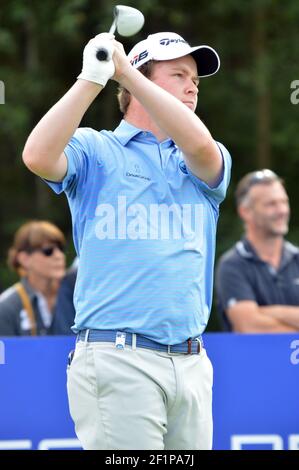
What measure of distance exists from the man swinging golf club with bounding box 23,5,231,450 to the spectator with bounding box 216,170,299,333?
9.16ft

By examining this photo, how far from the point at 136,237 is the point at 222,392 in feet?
6.70

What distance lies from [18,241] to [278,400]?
9.02ft

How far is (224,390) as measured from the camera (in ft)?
17.7

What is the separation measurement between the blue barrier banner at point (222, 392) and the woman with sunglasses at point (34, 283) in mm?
1165

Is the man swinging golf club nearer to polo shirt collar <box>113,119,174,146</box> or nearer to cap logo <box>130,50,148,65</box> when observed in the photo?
polo shirt collar <box>113,119,174,146</box>

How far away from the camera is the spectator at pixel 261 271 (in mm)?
6559

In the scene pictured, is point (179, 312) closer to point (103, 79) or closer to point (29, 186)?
point (103, 79)

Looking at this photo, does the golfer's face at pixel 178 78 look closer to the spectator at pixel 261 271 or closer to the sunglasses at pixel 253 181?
the spectator at pixel 261 271

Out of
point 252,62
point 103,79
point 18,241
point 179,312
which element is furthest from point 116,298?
point 252,62

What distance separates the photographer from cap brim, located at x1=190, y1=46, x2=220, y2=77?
12.7ft

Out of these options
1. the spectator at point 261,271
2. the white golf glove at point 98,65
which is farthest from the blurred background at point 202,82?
the white golf glove at point 98,65

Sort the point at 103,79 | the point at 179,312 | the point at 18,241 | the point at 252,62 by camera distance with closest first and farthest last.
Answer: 1. the point at 103,79
2. the point at 179,312
3. the point at 18,241
4. the point at 252,62

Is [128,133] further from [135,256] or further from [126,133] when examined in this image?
[135,256]

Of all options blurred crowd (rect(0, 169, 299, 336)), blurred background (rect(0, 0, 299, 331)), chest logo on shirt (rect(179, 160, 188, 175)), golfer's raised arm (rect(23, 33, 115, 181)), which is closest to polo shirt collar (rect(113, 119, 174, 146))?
chest logo on shirt (rect(179, 160, 188, 175))
